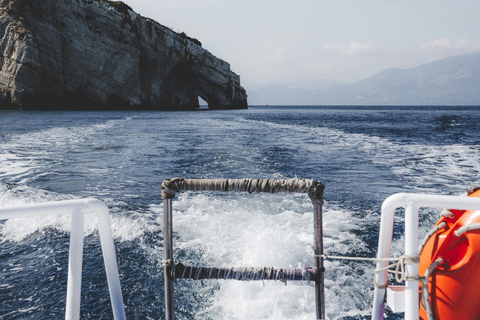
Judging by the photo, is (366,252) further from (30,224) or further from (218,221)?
(30,224)

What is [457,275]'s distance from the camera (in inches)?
73.5

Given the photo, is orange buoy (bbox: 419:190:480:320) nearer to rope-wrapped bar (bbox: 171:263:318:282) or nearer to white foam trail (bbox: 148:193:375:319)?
rope-wrapped bar (bbox: 171:263:318:282)

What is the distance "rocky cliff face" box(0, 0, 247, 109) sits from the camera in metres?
41.7

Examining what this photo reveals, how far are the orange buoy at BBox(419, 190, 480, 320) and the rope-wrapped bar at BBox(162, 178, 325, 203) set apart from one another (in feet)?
2.34

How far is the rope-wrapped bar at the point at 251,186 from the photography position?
2.07 metres

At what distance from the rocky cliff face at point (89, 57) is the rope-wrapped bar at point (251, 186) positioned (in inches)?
1871

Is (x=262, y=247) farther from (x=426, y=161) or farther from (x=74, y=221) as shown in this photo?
(x=426, y=161)

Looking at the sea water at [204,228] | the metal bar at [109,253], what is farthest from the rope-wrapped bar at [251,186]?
the sea water at [204,228]

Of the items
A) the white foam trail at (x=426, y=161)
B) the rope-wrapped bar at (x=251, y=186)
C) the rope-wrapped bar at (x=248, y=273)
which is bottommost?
the white foam trail at (x=426, y=161)

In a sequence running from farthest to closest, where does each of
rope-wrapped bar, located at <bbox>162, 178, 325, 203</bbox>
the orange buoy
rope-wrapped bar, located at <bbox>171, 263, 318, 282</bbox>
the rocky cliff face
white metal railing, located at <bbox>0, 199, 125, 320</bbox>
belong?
the rocky cliff face < rope-wrapped bar, located at <bbox>171, 263, 318, 282</bbox> < rope-wrapped bar, located at <bbox>162, 178, 325, 203</bbox> < the orange buoy < white metal railing, located at <bbox>0, 199, 125, 320</bbox>

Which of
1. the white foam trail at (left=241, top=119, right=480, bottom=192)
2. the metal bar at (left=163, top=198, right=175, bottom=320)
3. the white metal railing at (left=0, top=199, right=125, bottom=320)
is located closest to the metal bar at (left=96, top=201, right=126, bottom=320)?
the white metal railing at (left=0, top=199, right=125, bottom=320)

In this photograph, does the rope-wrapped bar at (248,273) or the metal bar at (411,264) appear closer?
the metal bar at (411,264)

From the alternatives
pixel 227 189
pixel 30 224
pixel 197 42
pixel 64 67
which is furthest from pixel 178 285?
pixel 197 42

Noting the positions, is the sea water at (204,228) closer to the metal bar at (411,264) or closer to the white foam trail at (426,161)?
the white foam trail at (426,161)
